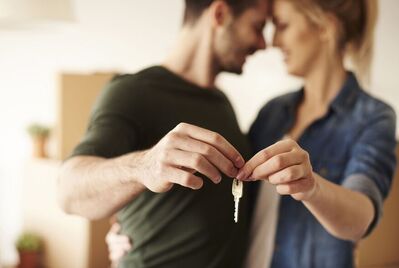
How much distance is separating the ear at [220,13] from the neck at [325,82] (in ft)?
0.57

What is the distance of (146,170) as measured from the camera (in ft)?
1.81

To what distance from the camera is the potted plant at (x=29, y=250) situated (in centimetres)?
157

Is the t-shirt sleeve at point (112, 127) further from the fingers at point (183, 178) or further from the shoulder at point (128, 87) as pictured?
the fingers at point (183, 178)

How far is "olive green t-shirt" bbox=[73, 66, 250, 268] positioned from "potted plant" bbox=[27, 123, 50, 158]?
1.05 meters

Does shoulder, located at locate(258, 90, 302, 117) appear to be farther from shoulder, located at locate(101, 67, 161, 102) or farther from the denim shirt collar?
shoulder, located at locate(101, 67, 161, 102)

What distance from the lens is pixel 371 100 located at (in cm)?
85

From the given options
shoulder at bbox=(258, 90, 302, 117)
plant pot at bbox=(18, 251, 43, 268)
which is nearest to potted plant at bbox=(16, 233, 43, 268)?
plant pot at bbox=(18, 251, 43, 268)

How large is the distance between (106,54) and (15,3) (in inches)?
35.6

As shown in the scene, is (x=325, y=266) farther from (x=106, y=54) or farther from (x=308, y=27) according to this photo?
(x=106, y=54)

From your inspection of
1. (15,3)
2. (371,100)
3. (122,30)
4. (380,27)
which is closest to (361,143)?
(371,100)

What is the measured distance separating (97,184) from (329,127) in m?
0.40

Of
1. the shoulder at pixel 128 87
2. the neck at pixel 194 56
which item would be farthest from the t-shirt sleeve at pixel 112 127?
the neck at pixel 194 56

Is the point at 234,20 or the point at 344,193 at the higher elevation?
the point at 234,20

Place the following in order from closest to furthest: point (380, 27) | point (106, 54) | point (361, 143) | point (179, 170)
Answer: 1. point (179, 170)
2. point (361, 143)
3. point (380, 27)
4. point (106, 54)
